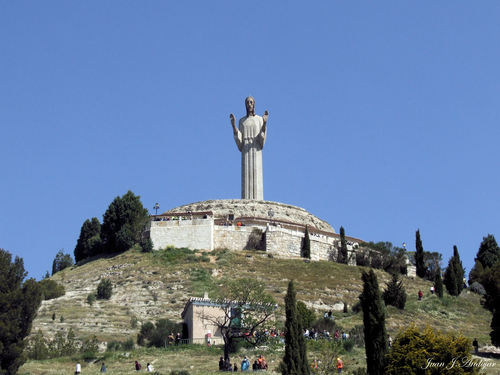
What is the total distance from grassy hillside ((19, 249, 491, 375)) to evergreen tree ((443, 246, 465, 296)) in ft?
2.51

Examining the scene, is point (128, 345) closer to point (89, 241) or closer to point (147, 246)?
point (147, 246)

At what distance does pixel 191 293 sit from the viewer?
49062 millimetres

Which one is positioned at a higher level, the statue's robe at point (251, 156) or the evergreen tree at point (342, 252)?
the statue's robe at point (251, 156)

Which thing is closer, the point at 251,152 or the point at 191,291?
the point at 191,291

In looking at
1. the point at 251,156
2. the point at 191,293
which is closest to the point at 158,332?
the point at 191,293

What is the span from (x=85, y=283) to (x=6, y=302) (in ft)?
71.9

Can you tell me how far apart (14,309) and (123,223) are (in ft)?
96.6

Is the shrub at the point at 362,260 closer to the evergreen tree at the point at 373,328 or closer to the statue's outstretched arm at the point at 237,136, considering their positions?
the statue's outstretched arm at the point at 237,136

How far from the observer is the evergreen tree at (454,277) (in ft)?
172

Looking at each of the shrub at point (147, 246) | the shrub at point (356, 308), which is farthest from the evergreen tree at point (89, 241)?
the shrub at point (356, 308)

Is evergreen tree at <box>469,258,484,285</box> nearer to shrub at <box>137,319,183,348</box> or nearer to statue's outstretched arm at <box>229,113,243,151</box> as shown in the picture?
statue's outstretched arm at <box>229,113,243,151</box>

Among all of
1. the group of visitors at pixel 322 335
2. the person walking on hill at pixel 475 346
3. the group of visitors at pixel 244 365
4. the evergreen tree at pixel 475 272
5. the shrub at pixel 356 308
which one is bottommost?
the group of visitors at pixel 244 365

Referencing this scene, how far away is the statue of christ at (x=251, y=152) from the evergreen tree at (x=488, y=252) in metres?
17.3

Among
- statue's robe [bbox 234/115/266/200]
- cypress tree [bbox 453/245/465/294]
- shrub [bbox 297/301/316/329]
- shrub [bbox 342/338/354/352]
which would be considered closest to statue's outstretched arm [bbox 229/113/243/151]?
statue's robe [bbox 234/115/266/200]
